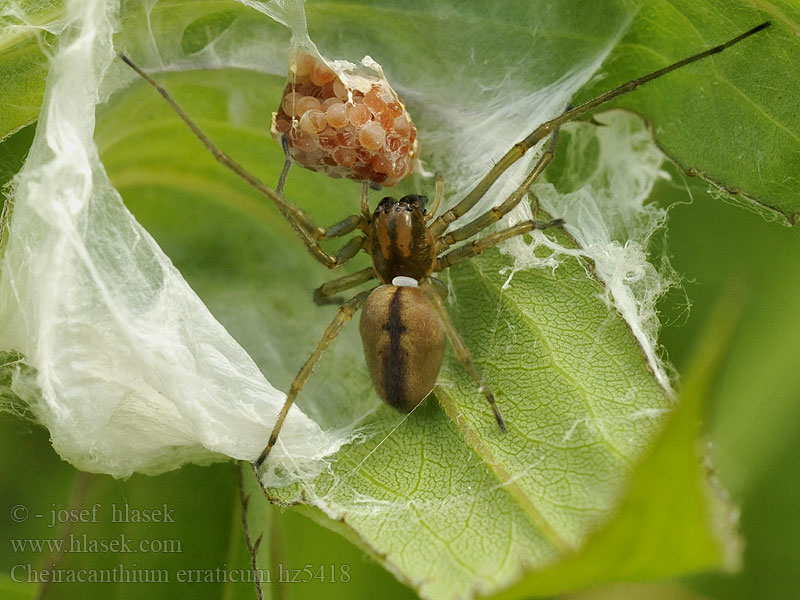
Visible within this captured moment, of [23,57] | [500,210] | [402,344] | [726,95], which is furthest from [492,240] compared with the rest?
[23,57]

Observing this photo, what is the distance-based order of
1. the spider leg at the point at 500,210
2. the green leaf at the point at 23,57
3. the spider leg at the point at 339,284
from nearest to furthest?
the green leaf at the point at 23,57 → the spider leg at the point at 500,210 → the spider leg at the point at 339,284

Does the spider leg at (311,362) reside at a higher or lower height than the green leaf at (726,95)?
lower

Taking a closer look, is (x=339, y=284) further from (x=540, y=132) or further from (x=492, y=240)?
(x=540, y=132)

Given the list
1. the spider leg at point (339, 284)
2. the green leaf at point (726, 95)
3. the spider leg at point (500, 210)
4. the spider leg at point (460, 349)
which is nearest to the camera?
the spider leg at point (460, 349)

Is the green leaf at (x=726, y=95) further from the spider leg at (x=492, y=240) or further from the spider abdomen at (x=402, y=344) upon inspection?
the spider abdomen at (x=402, y=344)

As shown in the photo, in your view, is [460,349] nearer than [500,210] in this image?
Yes

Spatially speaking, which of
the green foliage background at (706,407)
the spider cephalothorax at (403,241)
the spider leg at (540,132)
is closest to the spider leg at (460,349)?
the spider cephalothorax at (403,241)
